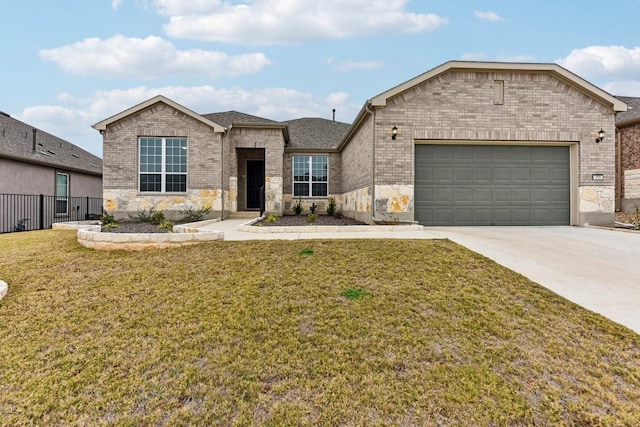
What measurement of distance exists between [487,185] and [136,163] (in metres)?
13.3

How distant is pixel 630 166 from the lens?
14.5m

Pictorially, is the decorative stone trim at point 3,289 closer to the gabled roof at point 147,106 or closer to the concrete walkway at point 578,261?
the concrete walkway at point 578,261

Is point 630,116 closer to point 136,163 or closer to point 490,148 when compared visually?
point 490,148

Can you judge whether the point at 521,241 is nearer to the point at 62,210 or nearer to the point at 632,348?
the point at 632,348

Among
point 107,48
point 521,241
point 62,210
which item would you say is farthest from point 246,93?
point 521,241

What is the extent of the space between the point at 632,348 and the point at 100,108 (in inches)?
1558

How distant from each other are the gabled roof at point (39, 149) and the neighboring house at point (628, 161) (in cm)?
2644

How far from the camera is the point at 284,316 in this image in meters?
3.50

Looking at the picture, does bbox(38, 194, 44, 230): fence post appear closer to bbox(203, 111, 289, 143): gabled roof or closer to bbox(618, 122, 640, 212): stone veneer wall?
bbox(203, 111, 289, 143): gabled roof

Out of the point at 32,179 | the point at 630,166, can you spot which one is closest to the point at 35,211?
the point at 32,179

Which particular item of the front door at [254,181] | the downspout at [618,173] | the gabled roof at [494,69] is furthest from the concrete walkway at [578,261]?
the front door at [254,181]

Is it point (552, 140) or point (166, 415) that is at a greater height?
point (552, 140)

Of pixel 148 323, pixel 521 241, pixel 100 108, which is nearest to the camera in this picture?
pixel 148 323

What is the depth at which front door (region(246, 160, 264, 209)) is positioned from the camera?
1686cm
